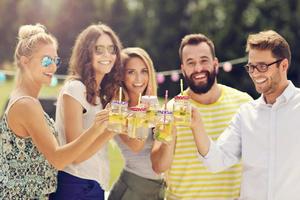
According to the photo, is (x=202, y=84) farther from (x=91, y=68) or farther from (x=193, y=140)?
Result: (x=91, y=68)

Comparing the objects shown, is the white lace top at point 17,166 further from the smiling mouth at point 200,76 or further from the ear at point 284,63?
the ear at point 284,63

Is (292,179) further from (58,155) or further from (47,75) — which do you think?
(47,75)

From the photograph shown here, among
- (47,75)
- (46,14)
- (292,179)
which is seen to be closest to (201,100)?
(292,179)

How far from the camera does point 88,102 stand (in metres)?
3.37

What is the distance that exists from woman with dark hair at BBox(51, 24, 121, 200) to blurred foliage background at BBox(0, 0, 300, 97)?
1460 centimetres

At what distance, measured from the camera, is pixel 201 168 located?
145 inches

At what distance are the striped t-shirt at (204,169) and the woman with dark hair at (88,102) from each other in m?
0.53

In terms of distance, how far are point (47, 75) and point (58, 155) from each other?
51 centimetres

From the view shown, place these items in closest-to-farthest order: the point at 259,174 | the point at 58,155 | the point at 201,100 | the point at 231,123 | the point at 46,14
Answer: the point at 58,155 → the point at 259,174 → the point at 231,123 → the point at 201,100 → the point at 46,14

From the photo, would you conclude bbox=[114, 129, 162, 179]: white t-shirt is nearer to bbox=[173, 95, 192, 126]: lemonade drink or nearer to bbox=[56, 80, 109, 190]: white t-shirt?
bbox=[56, 80, 109, 190]: white t-shirt

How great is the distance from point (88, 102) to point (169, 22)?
61.6 ft

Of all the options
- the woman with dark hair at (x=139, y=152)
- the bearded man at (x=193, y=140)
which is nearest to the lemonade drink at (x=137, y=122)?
the bearded man at (x=193, y=140)

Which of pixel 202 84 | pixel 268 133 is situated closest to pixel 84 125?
pixel 202 84

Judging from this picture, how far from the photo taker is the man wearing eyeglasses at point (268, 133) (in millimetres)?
3215
